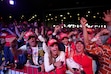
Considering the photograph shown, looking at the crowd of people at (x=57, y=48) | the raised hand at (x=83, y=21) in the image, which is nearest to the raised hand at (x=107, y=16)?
the crowd of people at (x=57, y=48)

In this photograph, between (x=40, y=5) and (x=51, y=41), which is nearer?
(x=51, y=41)

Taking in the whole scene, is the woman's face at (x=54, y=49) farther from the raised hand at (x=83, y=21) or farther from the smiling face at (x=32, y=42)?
the raised hand at (x=83, y=21)

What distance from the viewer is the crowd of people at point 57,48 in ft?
13.2

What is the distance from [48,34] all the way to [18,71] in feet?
3.79

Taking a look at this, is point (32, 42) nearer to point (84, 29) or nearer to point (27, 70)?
point (27, 70)

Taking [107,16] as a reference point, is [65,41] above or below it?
below

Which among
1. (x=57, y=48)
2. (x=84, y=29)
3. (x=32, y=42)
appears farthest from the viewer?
(x=32, y=42)

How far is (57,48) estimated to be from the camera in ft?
14.8

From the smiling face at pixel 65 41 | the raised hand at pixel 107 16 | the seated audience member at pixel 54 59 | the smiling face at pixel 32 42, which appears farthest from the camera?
the smiling face at pixel 32 42

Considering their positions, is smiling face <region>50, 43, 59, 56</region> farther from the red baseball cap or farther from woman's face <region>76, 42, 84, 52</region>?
woman's face <region>76, 42, 84, 52</region>

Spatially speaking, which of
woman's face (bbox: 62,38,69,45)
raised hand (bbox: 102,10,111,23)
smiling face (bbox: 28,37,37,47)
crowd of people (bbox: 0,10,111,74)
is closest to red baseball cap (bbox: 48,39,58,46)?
crowd of people (bbox: 0,10,111,74)

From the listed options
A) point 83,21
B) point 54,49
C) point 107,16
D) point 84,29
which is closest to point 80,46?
point 84,29

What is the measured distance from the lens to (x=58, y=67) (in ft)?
15.0

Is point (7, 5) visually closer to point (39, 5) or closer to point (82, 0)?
point (39, 5)
